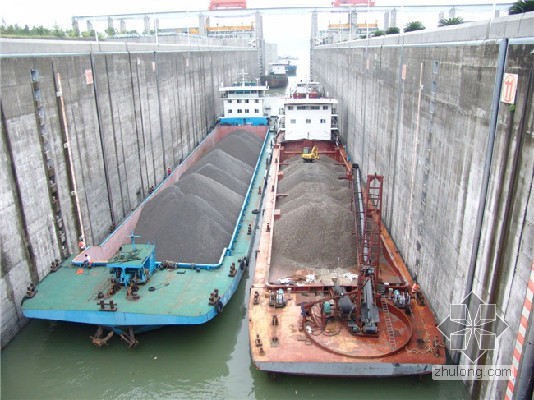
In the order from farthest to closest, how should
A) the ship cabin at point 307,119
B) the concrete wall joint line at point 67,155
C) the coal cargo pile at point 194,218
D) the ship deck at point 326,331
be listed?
1. the ship cabin at point 307,119
2. the concrete wall joint line at point 67,155
3. the coal cargo pile at point 194,218
4. the ship deck at point 326,331

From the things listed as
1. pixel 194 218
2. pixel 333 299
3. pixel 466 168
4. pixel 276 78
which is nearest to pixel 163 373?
pixel 333 299

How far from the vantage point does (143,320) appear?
385 inches

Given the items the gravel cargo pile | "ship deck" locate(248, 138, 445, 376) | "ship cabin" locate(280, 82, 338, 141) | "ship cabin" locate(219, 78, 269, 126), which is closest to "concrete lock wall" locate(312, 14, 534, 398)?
"ship deck" locate(248, 138, 445, 376)

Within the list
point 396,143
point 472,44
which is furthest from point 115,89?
point 472,44

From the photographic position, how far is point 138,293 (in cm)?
1048

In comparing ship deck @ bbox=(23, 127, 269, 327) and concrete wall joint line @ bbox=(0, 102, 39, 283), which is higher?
concrete wall joint line @ bbox=(0, 102, 39, 283)

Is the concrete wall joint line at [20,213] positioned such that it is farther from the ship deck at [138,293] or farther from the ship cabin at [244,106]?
the ship cabin at [244,106]

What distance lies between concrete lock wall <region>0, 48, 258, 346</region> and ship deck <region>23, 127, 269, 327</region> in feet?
2.60

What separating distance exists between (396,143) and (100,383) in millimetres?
10712

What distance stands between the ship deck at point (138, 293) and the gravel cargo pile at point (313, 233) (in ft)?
4.17

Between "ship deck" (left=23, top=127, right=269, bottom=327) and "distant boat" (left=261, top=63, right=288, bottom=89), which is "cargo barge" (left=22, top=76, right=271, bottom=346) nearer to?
"ship deck" (left=23, top=127, right=269, bottom=327)

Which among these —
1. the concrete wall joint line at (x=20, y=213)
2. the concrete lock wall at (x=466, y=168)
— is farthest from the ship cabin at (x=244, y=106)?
the concrete wall joint line at (x=20, y=213)

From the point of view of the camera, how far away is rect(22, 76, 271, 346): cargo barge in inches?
390

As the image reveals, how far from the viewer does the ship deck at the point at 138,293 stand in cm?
980
